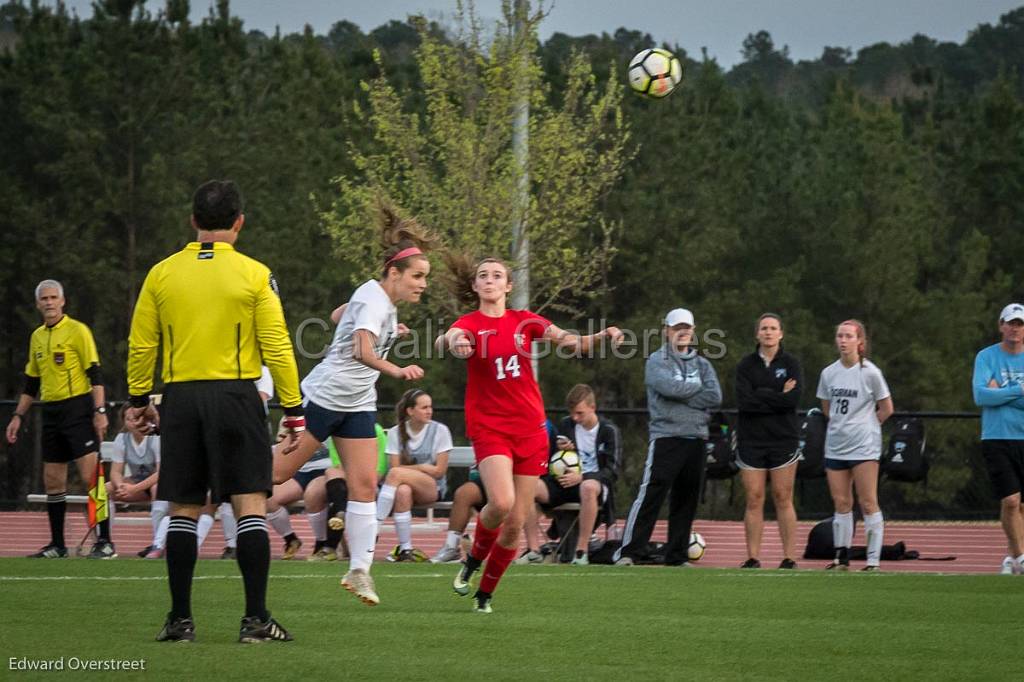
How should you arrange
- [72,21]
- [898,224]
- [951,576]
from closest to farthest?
1. [951,576]
2. [72,21]
3. [898,224]

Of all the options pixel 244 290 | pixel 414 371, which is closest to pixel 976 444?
pixel 414 371

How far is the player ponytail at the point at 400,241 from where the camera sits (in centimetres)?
937

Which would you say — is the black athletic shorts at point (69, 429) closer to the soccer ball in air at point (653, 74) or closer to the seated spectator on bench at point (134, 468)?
the seated spectator on bench at point (134, 468)

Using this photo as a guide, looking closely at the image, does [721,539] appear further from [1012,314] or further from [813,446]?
[1012,314]

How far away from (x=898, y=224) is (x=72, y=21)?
18.5m

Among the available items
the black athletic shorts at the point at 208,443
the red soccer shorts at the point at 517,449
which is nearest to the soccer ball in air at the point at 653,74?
the red soccer shorts at the point at 517,449

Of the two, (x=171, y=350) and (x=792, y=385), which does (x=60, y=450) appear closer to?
(x=792, y=385)

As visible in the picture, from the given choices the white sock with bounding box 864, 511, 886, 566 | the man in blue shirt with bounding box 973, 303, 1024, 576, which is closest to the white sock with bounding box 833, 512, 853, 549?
the white sock with bounding box 864, 511, 886, 566

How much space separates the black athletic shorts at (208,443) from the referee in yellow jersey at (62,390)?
689 centimetres

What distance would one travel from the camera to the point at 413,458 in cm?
1523

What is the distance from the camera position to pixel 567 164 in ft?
76.9

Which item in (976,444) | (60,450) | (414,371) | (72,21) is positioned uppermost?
(72,21)

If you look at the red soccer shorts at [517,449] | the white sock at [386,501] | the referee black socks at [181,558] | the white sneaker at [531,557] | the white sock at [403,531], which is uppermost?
the red soccer shorts at [517,449]

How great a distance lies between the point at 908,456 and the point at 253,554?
10219mm
